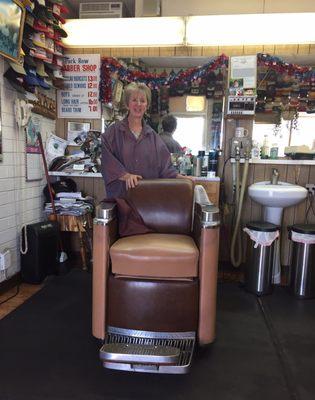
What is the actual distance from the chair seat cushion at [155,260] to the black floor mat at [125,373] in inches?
19.2

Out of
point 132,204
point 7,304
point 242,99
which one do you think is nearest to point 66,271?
point 7,304

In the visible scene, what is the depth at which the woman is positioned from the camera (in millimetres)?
2234

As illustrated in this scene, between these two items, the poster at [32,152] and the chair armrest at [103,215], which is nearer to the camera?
the chair armrest at [103,215]

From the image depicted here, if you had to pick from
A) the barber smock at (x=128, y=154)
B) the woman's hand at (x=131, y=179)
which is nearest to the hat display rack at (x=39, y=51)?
the barber smock at (x=128, y=154)

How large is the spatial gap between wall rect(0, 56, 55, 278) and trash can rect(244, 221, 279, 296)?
6.33 feet

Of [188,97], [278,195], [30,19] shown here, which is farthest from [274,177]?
[30,19]

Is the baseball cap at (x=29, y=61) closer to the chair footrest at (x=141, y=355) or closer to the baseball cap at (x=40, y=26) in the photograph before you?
the baseball cap at (x=40, y=26)

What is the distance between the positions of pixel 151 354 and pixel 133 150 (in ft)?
4.42

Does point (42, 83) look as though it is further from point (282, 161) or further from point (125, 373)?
point (125, 373)

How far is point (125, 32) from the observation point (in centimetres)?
316

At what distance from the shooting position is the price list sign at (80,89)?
323cm

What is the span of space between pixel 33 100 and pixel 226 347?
246cm

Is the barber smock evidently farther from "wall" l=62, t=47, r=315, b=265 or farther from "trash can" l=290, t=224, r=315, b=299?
"trash can" l=290, t=224, r=315, b=299

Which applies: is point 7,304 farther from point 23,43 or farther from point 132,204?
point 23,43
